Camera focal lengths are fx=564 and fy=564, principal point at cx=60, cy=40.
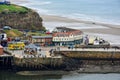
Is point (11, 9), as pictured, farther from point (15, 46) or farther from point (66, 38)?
point (15, 46)

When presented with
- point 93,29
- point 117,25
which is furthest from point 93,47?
point 117,25

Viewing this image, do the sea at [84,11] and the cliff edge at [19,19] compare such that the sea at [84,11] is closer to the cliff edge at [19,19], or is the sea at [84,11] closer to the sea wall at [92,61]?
the cliff edge at [19,19]

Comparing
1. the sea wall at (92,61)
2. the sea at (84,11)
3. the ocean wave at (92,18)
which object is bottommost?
the sea wall at (92,61)

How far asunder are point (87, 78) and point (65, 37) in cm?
1115

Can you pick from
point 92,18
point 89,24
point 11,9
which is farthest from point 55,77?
point 92,18

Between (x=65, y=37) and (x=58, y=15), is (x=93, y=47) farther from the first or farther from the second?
(x=58, y=15)

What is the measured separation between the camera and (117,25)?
325ft

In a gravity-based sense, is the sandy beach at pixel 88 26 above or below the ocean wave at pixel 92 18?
below

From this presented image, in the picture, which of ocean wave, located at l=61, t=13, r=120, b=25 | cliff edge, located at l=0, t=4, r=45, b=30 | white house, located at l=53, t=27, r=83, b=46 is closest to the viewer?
white house, located at l=53, t=27, r=83, b=46

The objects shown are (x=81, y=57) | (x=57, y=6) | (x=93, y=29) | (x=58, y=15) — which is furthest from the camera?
(x=57, y=6)

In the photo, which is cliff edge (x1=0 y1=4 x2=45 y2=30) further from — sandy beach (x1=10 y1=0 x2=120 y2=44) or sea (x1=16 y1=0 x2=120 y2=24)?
sea (x1=16 y1=0 x2=120 y2=24)

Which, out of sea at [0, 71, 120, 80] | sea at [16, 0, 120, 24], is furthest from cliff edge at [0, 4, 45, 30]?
sea at [16, 0, 120, 24]

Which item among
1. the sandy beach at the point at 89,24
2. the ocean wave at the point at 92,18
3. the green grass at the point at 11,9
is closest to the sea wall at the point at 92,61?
the green grass at the point at 11,9

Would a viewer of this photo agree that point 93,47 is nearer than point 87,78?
No
